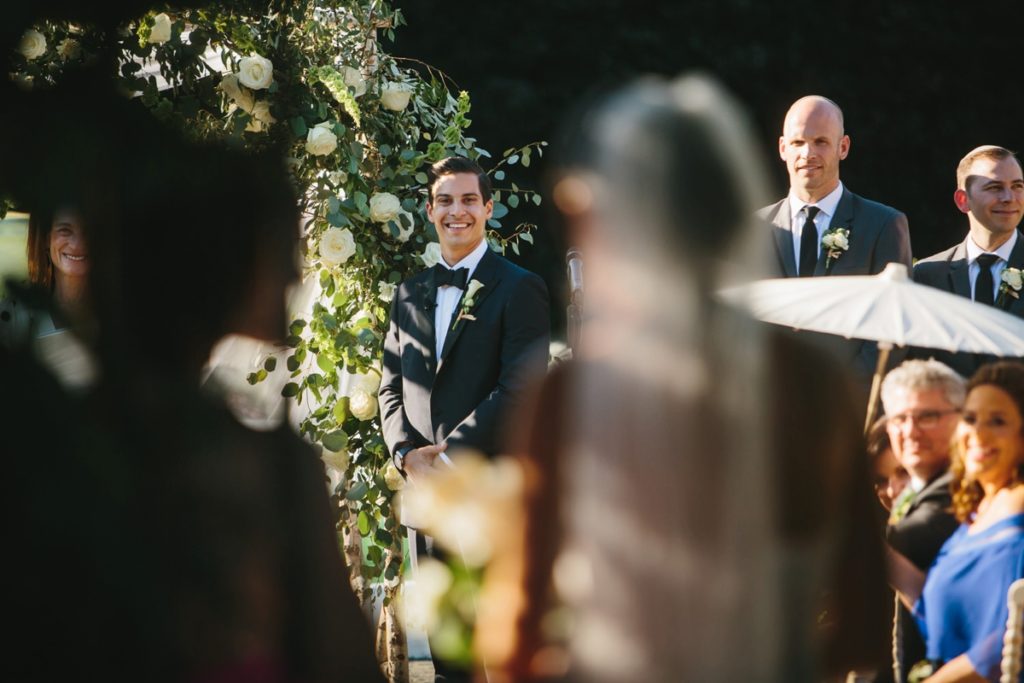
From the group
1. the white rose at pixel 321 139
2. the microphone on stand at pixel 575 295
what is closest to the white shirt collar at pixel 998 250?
the microphone on stand at pixel 575 295

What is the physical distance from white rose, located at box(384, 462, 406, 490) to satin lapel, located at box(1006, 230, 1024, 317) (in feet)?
8.14

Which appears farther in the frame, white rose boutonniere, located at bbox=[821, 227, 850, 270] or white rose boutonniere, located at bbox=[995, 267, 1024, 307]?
white rose boutonniere, located at bbox=[995, 267, 1024, 307]

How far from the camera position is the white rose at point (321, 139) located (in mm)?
4969

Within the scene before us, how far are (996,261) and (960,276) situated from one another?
0.51 feet

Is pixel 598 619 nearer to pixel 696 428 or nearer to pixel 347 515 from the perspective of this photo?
pixel 696 428

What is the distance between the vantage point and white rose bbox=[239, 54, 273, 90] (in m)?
4.67

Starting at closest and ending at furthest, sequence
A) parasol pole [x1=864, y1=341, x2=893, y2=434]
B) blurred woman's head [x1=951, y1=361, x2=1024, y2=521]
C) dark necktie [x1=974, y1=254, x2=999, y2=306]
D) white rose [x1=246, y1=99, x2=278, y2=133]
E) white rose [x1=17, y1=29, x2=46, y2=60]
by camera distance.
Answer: white rose [x1=17, y1=29, x2=46, y2=60] < blurred woman's head [x1=951, y1=361, x2=1024, y2=521] < parasol pole [x1=864, y1=341, x2=893, y2=434] < white rose [x1=246, y1=99, x2=278, y2=133] < dark necktie [x1=974, y1=254, x2=999, y2=306]

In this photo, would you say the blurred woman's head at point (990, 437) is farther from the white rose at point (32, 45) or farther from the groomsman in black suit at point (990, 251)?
the white rose at point (32, 45)

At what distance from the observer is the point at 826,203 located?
5.21 meters

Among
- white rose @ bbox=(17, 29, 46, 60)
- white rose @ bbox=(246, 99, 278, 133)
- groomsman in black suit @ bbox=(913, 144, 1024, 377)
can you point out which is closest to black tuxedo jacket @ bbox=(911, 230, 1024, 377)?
groomsman in black suit @ bbox=(913, 144, 1024, 377)

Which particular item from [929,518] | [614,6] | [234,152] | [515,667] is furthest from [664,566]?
[614,6]

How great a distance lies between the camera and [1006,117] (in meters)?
10.8

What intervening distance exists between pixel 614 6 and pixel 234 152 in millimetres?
10016

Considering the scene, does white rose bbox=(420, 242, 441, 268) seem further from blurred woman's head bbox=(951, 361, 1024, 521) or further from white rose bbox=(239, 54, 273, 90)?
blurred woman's head bbox=(951, 361, 1024, 521)
